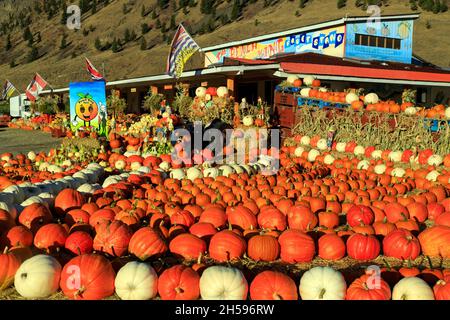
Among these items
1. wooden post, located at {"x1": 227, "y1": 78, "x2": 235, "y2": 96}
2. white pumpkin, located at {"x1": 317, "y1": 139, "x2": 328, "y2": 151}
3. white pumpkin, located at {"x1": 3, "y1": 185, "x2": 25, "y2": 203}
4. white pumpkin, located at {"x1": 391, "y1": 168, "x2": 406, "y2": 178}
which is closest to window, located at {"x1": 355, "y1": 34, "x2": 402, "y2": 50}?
wooden post, located at {"x1": 227, "y1": 78, "x2": 235, "y2": 96}

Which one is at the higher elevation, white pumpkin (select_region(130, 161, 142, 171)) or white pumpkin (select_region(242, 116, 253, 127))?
white pumpkin (select_region(242, 116, 253, 127))

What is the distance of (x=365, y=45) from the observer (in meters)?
27.7

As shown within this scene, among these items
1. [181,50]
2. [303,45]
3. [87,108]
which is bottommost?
[87,108]

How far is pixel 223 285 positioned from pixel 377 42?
27.0 m

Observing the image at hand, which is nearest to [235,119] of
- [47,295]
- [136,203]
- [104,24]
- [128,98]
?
[136,203]

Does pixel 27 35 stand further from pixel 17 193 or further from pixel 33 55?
pixel 17 193

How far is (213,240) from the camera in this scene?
18.8 ft

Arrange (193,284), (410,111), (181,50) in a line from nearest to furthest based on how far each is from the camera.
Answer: (193,284), (410,111), (181,50)

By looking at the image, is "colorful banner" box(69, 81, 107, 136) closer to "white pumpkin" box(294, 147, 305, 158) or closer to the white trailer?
"white pumpkin" box(294, 147, 305, 158)

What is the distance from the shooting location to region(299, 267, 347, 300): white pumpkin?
170 inches

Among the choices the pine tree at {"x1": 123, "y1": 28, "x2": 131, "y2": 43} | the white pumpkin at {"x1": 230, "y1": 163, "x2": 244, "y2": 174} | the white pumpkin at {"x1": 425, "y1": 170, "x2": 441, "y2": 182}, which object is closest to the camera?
the white pumpkin at {"x1": 230, "y1": 163, "x2": 244, "y2": 174}

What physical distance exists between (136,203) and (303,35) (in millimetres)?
23836

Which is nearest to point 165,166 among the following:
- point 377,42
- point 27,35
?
point 377,42

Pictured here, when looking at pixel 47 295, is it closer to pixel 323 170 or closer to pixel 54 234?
pixel 54 234
